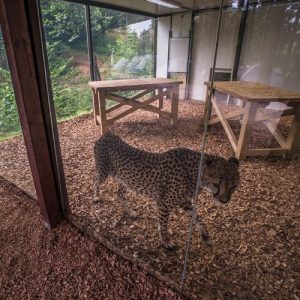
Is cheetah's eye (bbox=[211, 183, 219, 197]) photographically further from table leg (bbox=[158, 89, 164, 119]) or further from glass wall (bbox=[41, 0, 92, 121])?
glass wall (bbox=[41, 0, 92, 121])

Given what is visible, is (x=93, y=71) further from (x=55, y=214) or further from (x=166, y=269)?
(x=166, y=269)

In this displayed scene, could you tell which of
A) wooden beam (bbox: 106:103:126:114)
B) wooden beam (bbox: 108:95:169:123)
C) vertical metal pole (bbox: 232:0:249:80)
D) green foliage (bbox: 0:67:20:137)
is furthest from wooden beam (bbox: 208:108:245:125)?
green foliage (bbox: 0:67:20:137)

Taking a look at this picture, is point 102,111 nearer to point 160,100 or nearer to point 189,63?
point 160,100

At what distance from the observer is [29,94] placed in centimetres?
151

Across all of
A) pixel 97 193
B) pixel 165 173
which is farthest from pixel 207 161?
pixel 97 193

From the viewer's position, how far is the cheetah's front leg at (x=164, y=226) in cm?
156

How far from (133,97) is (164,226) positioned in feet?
3.07

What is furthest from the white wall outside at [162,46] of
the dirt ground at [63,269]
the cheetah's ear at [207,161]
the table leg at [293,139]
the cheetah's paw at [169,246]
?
the dirt ground at [63,269]

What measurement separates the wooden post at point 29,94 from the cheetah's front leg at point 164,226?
0.86 metres

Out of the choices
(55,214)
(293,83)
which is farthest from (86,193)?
(293,83)

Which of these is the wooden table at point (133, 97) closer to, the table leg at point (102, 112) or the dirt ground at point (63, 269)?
the table leg at point (102, 112)

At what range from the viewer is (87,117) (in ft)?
5.91

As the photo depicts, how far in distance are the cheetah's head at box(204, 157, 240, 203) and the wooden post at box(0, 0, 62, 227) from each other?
1124 mm

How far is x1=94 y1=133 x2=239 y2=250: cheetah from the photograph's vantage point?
1.31 meters
